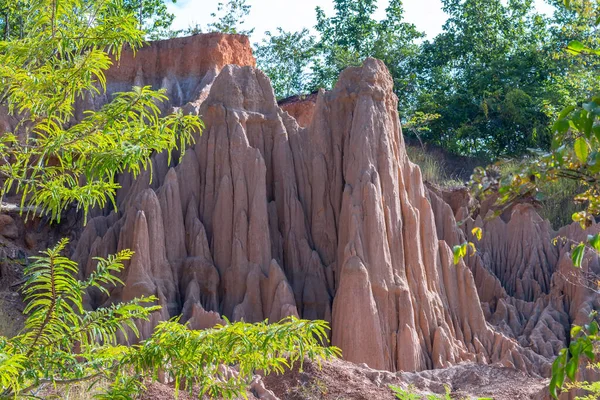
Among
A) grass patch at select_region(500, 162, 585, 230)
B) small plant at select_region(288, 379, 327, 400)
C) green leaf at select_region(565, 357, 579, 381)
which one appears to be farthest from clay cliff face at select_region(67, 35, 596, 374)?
green leaf at select_region(565, 357, 579, 381)

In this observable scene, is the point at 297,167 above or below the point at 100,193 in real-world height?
above

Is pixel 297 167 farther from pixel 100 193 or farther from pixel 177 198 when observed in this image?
pixel 100 193

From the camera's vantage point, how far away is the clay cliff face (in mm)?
17266

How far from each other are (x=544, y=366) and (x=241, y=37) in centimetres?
1591

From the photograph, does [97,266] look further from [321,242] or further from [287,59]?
[287,59]

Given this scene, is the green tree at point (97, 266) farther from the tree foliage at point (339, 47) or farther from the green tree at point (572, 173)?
the tree foliage at point (339, 47)

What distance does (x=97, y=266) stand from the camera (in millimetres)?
6988

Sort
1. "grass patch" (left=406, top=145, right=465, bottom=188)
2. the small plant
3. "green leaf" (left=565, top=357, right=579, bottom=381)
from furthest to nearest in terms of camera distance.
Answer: "grass patch" (left=406, top=145, right=465, bottom=188), the small plant, "green leaf" (left=565, top=357, right=579, bottom=381)

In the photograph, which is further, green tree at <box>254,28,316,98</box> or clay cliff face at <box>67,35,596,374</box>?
green tree at <box>254,28,316,98</box>

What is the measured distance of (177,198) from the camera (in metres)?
18.8

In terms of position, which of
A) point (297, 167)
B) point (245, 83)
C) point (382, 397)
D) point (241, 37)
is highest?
point (241, 37)

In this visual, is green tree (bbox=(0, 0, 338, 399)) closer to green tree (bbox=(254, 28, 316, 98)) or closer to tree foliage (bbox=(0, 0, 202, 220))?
tree foliage (bbox=(0, 0, 202, 220))

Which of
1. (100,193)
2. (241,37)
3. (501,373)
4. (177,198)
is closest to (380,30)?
(241,37)

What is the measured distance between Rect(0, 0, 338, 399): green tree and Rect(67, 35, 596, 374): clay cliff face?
941 cm
